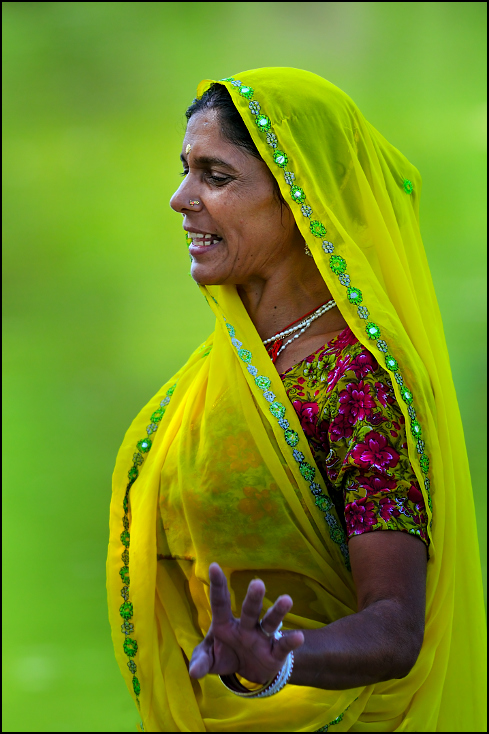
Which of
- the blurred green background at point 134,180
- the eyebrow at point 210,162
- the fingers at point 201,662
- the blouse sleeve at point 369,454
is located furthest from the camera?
the blurred green background at point 134,180

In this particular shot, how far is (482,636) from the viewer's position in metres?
1.23

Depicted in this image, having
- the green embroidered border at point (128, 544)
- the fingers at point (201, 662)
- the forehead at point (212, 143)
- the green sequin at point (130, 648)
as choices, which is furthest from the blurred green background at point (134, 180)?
the fingers at point (201, 662)

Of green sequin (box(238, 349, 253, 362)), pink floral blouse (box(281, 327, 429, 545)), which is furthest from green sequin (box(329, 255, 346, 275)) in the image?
green sequin (box(238, 349, 253, 362))

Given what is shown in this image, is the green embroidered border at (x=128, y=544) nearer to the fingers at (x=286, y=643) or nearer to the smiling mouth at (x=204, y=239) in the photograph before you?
the smiling mouth at (x=204, y=239)

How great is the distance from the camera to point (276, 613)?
0.71 metres

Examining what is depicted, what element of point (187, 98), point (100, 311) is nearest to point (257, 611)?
point (100, 311)

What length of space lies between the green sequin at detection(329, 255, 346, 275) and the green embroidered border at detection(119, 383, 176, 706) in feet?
1.48

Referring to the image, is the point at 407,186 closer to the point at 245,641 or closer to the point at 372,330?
the point at 372,330

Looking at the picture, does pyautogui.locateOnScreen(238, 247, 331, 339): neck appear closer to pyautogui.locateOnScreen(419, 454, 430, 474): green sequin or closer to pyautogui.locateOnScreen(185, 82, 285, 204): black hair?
pyautogui.locateOnScreen(185, 82, 285, 204): black hair

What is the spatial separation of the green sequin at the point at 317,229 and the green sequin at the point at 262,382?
237 millimetres

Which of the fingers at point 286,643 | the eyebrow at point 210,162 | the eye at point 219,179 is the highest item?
the eyebrow at point 210,162

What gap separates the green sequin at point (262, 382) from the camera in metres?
1.13

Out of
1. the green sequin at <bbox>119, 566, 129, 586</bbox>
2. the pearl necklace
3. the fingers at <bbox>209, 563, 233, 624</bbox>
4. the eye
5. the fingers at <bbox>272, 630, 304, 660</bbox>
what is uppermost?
the eye

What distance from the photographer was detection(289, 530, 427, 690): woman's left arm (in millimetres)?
773
